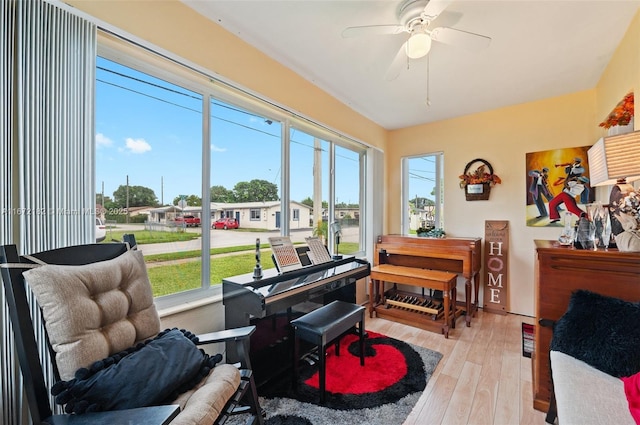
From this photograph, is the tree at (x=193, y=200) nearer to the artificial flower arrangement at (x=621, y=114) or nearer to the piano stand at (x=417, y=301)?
the piano stand at (x=417, y=301)

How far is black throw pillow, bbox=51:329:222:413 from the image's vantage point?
984mm

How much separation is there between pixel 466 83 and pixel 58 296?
353cm

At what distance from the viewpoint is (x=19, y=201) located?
1.18 metres

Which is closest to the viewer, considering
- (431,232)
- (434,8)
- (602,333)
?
(602,333)

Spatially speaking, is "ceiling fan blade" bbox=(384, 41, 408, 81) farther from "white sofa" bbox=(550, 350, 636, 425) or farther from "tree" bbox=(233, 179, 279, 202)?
"white sofa" bbox=(550, 350, 636, 425)

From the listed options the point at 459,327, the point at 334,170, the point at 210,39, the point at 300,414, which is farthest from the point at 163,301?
the point at 459,327

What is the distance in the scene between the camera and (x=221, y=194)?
2182mm

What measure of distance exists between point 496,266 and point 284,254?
2.89 m

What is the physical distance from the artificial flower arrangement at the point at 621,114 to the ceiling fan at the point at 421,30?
4.58ft

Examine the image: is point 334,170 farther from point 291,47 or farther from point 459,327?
point 459,327

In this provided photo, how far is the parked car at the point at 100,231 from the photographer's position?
5.03 ft

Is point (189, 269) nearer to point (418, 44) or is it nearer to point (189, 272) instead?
point (189, 272)

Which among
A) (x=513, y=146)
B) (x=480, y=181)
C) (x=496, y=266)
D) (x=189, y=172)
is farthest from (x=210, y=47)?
(x=496, y=266)

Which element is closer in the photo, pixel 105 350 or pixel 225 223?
pixel 105 350
